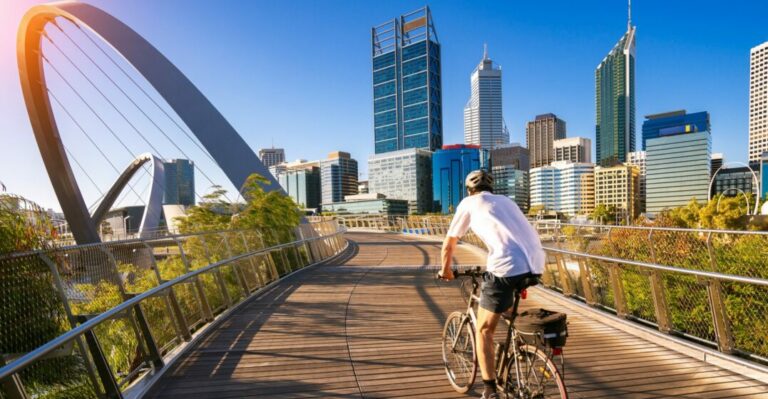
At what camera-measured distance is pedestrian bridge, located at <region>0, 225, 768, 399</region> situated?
3615mm

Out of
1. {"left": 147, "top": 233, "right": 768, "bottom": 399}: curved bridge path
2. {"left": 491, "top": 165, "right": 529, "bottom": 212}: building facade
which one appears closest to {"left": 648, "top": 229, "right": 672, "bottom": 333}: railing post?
{"left": 147, "top": 233, "right": 768, "bottom": 399}: curved bridge path

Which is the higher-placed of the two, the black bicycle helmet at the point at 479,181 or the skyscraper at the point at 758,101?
the skyscraper at the point at 758,101

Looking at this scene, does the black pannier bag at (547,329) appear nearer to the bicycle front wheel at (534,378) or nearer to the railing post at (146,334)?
the bicycle front wheel at (534,378)

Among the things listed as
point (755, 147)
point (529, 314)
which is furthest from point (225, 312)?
point (755, 147)

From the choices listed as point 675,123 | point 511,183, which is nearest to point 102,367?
point 511,183

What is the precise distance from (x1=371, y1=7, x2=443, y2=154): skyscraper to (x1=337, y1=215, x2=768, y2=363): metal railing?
535 feet

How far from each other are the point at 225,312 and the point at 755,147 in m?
222

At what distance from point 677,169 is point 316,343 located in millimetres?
164489

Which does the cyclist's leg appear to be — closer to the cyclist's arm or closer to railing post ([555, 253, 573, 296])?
the cyclist's arm

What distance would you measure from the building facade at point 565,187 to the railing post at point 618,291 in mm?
169046

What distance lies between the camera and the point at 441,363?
4.41 m

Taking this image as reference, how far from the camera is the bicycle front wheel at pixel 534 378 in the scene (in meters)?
2.68

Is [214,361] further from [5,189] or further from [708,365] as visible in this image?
[708,365]

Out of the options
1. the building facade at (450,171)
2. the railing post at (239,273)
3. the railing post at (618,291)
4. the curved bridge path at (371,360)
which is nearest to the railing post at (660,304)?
the curved bridge path at (371,360)
